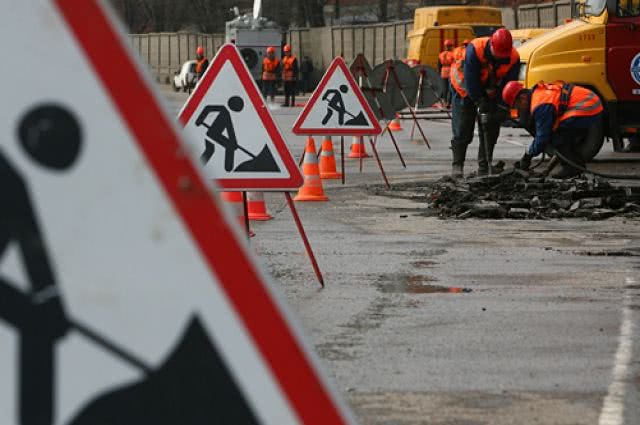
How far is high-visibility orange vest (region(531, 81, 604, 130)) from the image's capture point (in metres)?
18.4

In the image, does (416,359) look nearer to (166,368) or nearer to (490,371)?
(490,371)

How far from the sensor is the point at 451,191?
16406 mm

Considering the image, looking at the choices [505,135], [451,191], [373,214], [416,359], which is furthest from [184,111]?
[505,135]

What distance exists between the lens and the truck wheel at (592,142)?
21000mm

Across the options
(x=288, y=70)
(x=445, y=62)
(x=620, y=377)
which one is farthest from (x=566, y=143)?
(x=288, y=70)

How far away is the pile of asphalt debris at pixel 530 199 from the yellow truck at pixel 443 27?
29801 mm

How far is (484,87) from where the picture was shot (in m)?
19.0

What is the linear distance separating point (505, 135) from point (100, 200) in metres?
29.7

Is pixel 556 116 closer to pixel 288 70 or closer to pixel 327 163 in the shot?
pixel 327 163

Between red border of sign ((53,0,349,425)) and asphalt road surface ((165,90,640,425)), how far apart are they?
3627 mm

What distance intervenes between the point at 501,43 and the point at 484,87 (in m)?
0.63

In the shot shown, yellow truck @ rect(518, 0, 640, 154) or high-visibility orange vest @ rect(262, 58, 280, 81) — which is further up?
yellow truck @ rect(518, 0, 640, 154)

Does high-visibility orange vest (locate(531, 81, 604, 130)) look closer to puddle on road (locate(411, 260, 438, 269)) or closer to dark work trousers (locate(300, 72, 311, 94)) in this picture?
puddle on road (locate(411, 260, 438, 269))

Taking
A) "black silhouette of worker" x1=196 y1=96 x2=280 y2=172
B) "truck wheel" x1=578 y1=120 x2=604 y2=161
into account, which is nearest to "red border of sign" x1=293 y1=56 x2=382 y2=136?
"truck wheel" x1=578 y1=120 x2=604 y2=161
